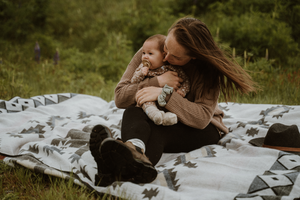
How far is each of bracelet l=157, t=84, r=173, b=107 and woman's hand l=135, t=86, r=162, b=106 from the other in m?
0.04

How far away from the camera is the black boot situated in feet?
4.88

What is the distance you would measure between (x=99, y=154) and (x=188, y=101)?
765 millimetres

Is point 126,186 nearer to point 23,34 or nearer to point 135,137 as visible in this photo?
point 135,137

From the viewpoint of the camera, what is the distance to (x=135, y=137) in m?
1.63

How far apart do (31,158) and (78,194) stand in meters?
0.58

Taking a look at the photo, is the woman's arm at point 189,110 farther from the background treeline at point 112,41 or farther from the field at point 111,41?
the background treeline at point 112,41

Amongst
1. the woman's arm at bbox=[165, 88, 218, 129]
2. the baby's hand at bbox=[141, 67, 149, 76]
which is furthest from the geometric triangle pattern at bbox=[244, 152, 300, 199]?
the baby's hand at bbox=[141, 67, 149, 76]

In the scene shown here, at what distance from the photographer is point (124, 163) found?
1.42 m

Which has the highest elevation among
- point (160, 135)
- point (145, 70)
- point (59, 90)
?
point (145, 70)

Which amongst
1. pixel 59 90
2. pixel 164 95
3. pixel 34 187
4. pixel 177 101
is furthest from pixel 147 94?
pixel 59 90

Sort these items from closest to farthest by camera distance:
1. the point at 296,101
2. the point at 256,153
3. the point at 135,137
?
the point at 135,137, the point at 256,153, the point at 296,101

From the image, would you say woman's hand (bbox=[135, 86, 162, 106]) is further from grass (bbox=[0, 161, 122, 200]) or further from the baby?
grass (bbox=[0, 161, 122, 200])

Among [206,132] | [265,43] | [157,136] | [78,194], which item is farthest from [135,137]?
[265,43]

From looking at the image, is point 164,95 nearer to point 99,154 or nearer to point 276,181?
point 99,154
